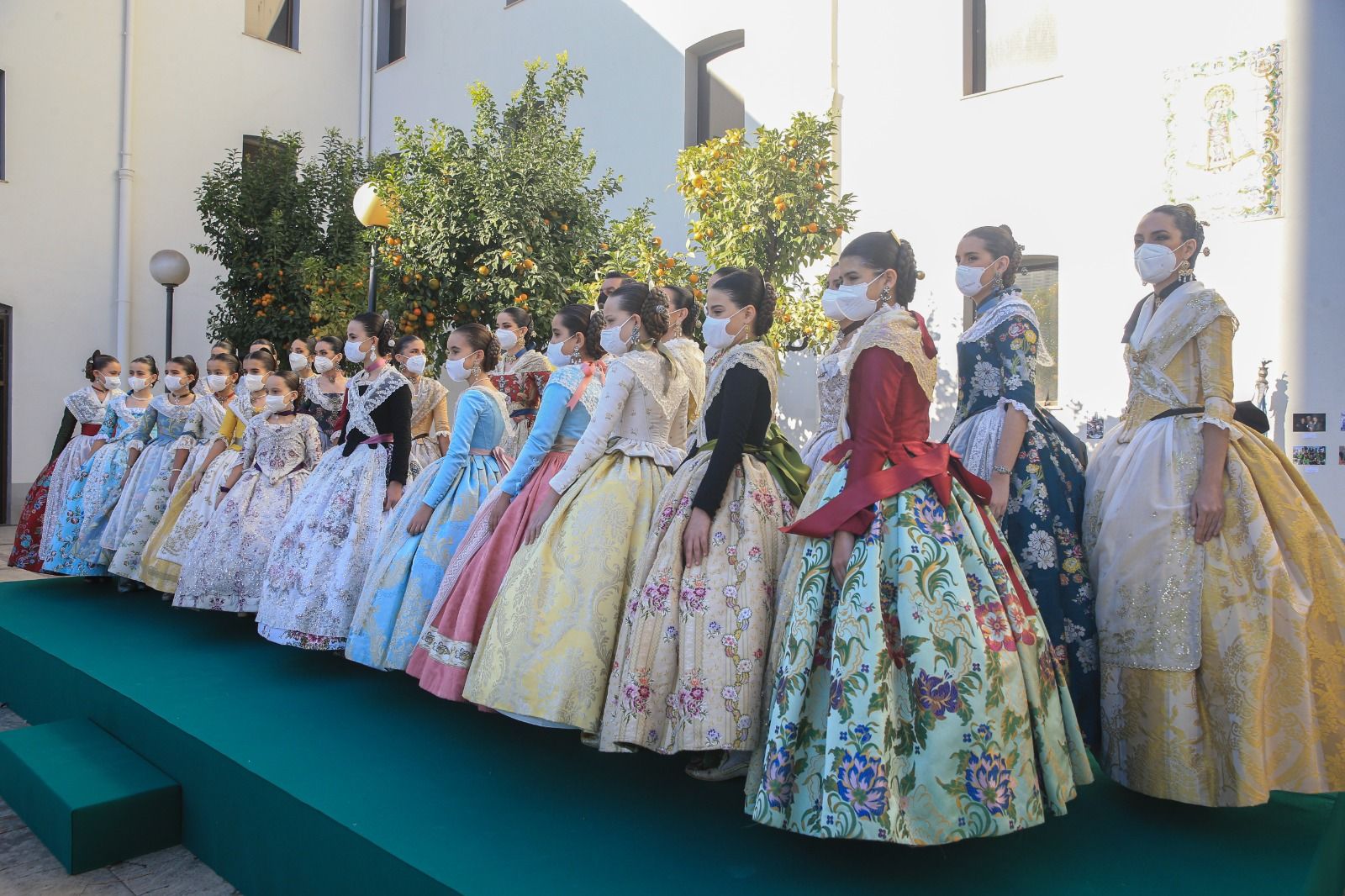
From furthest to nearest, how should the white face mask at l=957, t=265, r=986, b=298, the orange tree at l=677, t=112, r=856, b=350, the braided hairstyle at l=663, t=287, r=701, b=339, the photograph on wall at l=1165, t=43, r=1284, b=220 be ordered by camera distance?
the orange tree at l=677, t=112, r=856, b=350
the photograph on wall at l=1165, t=43, r=1284, b=220
the braided hairstyle at l=663, t=287, r=701, b=339
the white face mask at l=957, t=265, r=986, b=298

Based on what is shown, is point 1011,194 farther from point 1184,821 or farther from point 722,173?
point 1184,821

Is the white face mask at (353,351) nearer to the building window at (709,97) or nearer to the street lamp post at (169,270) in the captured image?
the building window at (709,97)

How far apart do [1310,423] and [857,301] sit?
4850mm

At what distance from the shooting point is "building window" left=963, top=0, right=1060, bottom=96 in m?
7.26

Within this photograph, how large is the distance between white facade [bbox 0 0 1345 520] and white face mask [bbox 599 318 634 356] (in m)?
4.68

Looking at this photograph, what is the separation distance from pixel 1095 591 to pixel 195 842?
281 centimetres

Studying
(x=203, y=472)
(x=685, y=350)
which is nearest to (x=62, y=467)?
(x=203, y=472)

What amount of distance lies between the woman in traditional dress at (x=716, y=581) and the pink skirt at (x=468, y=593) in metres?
0.65

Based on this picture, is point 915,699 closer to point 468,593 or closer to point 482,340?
point 468,593

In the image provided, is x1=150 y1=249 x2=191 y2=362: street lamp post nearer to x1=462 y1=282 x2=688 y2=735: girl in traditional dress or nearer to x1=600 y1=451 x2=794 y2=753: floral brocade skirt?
x1=462 y1=282 x2=688 y2=735: girl in traditional dress

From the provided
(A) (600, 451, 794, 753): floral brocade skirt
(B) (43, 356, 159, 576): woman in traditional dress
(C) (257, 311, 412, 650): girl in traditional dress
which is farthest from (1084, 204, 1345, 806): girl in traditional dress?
(B) (43, 356, 159, 576): woman in traditional dress

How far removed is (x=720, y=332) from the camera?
276 cm

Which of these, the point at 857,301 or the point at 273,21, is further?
the point at 273,21

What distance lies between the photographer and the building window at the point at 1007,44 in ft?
23.8
